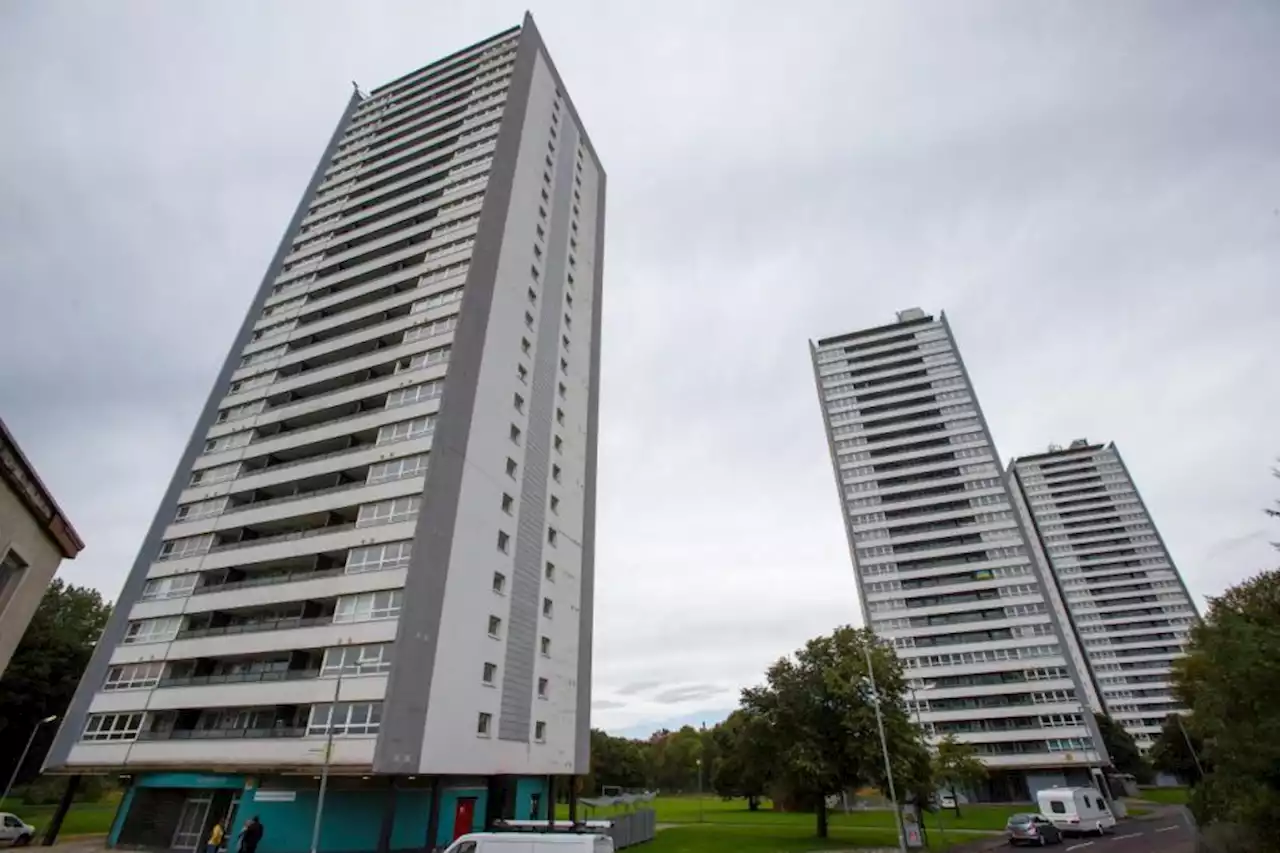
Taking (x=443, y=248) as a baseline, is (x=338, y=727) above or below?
below

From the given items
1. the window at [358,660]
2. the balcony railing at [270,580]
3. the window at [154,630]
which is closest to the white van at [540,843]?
the window at [358,660]

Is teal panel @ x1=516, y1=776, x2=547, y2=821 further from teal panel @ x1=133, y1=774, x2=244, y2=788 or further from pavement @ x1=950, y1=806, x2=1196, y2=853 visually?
pavement @ x1=950, y1=806, x2=1196, y2=853

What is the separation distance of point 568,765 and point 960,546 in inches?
2654

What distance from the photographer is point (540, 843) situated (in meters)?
18.4

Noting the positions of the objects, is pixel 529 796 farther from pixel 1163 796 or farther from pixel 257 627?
pixel 1163 796

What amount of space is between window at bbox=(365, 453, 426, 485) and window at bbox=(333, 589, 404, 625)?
654 centimetres

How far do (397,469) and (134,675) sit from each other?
19.0 meters

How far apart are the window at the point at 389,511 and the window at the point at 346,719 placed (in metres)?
8.96

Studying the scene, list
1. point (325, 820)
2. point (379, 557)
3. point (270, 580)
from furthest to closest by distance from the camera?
point (270, 580) → point (379, 557) → point (325, 820)

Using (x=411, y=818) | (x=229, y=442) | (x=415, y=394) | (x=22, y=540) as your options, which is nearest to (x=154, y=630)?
(x=229, y=442)

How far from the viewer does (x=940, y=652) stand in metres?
80.2

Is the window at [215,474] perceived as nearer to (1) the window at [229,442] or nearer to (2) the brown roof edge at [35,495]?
(1) the window at [229,442]

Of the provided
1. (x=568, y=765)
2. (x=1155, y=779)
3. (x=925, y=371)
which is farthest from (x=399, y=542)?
(x=1155, y=779)

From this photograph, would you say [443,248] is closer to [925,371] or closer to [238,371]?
[238,371]
